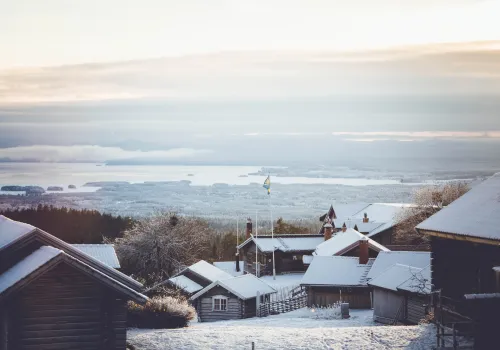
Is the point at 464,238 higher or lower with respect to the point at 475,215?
lower

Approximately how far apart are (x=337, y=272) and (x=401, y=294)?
1317 centimetres

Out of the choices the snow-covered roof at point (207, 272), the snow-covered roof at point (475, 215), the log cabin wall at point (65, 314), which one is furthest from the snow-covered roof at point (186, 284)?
the log cabin wall at point (65, 314)

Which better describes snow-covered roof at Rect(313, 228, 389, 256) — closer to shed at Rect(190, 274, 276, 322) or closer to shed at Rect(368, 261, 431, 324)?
shed at Rect(190, 274, 276, 322)

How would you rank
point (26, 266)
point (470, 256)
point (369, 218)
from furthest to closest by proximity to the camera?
point (369, 218)
point (470, 256)
point (26, 266)

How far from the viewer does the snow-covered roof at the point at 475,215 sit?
28.2m

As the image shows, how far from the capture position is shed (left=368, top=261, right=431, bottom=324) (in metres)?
40.8

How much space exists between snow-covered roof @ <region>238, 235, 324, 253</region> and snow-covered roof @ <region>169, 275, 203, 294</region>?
15708 mm

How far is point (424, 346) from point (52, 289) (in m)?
14.3

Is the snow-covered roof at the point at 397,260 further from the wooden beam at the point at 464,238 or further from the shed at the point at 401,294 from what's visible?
the wooden beam at the point at 464,238

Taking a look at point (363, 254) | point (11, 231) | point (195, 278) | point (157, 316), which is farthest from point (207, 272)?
point (11, 231)

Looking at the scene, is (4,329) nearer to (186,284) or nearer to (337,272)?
(337,272)

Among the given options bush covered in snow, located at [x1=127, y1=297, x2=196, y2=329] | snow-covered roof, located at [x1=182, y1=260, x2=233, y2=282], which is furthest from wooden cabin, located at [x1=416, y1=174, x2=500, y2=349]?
snow-covered roof, located at [x1=182, y1=260, x2=233, y2=282]

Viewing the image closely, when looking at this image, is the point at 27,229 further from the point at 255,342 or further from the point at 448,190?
the point at 448,190

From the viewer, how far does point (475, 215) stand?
97.6 feet
